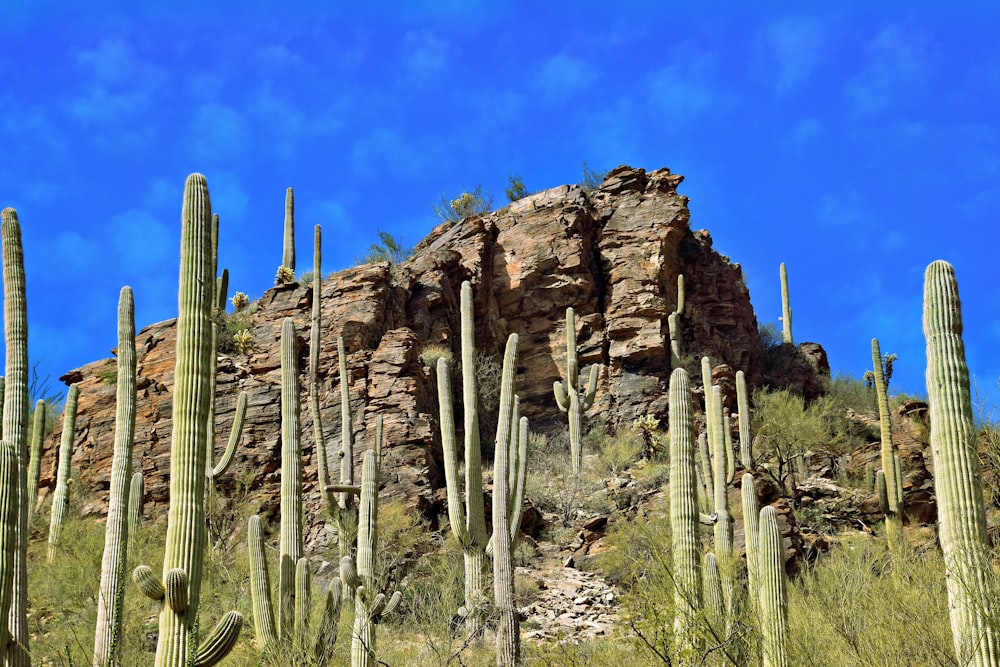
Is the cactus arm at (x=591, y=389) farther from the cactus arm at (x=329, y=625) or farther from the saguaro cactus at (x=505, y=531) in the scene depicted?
the cactus arm at (x=329, y=625)

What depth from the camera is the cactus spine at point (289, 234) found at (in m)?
27.9

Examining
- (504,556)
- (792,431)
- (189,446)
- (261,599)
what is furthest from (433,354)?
(189,446)

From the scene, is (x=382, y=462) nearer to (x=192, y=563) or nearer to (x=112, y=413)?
(x=112, y=413)

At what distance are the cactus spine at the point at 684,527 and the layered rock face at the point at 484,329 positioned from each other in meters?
9.62

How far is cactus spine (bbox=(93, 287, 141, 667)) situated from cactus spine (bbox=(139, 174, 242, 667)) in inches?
145

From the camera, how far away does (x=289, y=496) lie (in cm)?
1412

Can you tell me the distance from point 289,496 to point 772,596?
5.92 m

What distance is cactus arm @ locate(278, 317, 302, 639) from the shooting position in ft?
43.6

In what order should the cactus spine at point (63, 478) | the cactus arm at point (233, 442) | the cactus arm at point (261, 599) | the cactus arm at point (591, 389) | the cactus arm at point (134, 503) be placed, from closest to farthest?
the cactus arm at point (261, 599) < the cactus arm at point (134, 503) < the cactus arm at point (233, 442) < the cactus spine at point (63, 478) < the cactus arm at point (591, 389)

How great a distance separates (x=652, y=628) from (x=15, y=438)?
5937mm

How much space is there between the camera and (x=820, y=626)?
1308 cm

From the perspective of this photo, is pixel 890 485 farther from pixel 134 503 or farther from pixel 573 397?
pixel 134 503

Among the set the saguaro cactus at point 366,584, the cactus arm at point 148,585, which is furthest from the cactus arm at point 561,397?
the cactus arm at point 148,585

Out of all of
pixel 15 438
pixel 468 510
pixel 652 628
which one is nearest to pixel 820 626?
pixel 652 628
